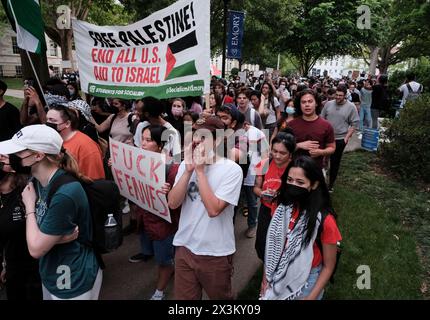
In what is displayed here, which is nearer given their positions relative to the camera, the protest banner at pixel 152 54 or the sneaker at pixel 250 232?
the protest banner at pixel 152 54

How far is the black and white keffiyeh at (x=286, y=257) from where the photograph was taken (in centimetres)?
217

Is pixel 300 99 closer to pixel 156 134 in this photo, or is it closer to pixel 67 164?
pixel 156 134

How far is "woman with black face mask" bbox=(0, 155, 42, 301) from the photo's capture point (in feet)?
7.87

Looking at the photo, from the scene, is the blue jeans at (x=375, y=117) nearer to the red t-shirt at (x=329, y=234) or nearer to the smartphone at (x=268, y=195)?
the smartphone at (x=268, y=195)

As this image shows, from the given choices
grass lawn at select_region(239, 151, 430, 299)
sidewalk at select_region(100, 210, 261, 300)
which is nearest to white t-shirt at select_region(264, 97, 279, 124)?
grass lawn at select_region(239, 151, 430, 299)

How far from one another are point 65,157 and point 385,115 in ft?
47.9

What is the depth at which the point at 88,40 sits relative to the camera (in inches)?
167

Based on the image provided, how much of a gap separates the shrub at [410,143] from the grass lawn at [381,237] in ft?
1.24

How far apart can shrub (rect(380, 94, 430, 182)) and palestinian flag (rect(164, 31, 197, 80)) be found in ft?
18.0

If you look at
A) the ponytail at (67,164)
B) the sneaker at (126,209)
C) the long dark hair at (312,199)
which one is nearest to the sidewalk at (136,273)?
the sneaker at (126,209)

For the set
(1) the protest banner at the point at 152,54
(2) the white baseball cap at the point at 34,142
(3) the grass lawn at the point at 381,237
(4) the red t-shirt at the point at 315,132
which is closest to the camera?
(2) the white baseball cap at the point at 34,142

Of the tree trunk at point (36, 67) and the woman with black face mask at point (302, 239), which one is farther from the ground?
the tree trunk at point (36, 67)

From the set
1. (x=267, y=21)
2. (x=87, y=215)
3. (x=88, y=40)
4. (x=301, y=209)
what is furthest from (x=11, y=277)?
(x=267, y=21)

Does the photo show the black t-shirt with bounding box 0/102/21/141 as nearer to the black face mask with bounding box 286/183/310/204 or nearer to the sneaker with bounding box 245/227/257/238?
the sneaker with bounding box 245/227/257/238
